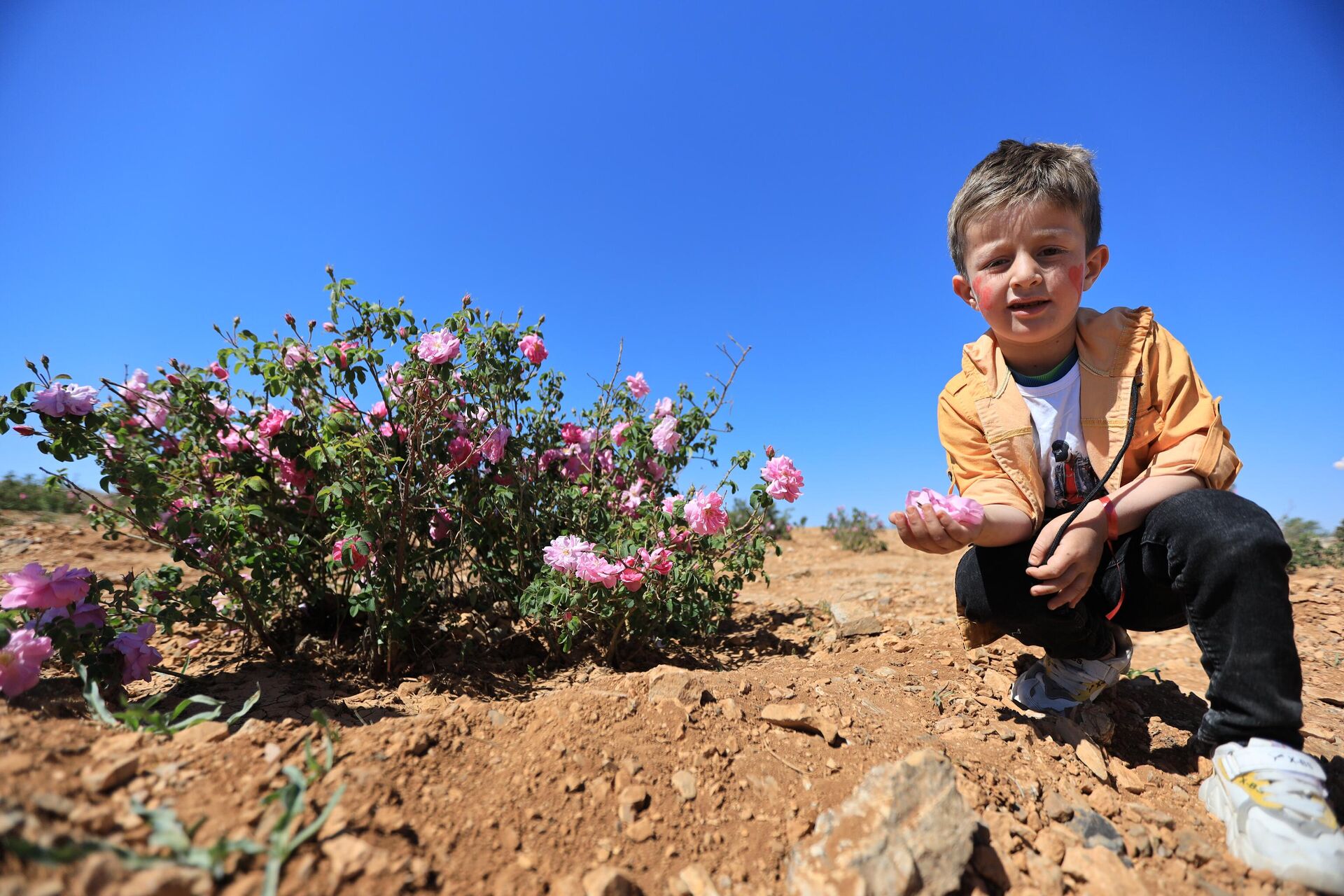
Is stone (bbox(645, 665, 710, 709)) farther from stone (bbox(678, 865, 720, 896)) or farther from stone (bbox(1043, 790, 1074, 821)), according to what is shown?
stone (bbox(1043, 790, 1074, 821))

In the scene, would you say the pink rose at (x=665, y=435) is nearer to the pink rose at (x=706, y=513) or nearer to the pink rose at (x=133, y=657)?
the pink rose at (x=706, y=513)

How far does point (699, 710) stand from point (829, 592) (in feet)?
9.77

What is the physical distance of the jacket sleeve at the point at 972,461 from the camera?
6.64 feet

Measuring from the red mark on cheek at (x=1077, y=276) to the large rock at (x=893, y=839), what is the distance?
147 centimetres

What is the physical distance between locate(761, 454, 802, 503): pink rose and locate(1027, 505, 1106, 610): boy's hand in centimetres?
107

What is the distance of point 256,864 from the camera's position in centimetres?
101

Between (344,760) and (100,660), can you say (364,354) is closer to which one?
(100,660)

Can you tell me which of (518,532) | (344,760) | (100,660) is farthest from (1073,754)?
(100,660)

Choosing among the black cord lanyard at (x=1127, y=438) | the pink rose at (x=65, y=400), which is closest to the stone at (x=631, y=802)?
the black cord lanyard at (x=1127, y=438)

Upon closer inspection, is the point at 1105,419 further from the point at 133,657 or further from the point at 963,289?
the point at 133,657

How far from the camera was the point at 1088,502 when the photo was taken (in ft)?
5.98

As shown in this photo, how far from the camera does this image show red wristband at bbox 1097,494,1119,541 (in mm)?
1850

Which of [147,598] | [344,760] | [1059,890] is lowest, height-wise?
[1059,890]

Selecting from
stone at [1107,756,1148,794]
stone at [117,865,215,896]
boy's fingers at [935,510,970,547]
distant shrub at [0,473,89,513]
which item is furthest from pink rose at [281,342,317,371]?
distant shrub at [0,473,89,513]
